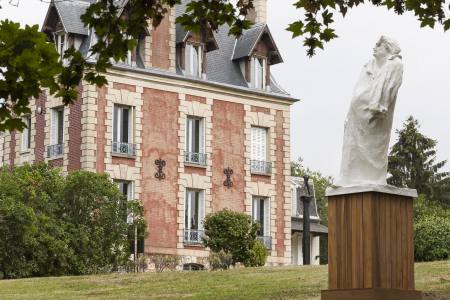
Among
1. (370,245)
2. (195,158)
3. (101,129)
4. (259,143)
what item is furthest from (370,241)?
(259,143)

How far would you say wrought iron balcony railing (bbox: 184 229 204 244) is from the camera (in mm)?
42031

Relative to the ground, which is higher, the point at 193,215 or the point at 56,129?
the point at 56,129

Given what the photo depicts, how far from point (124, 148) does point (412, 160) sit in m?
35.1

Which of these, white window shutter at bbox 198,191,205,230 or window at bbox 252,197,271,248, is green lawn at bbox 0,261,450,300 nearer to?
white window shutter at bbox 198,191,205,230

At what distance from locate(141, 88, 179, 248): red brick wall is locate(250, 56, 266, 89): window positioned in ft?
13.6

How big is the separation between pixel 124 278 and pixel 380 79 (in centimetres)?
1063

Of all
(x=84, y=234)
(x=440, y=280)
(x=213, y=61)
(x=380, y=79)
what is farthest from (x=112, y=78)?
(x=380, y=79)

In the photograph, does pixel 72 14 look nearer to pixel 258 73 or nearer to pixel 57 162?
pixel 57 162

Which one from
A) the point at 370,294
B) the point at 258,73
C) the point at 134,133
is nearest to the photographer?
the point at 370,294

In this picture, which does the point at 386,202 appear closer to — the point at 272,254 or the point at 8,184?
the point at 8,184

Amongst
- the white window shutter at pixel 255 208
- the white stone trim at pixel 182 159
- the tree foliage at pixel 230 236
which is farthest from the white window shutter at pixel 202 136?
the tree foliage at pixel 230 236

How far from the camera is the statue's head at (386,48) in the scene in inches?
661

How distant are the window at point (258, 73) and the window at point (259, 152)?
1690 millimetres

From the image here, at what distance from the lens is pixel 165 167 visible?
Answer: 42000mm
